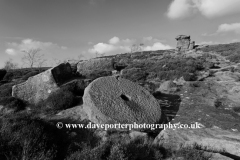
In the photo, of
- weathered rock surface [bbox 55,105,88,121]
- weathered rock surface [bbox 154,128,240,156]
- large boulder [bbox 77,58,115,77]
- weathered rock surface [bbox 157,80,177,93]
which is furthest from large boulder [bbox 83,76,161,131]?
large boulder [bbox 77,58,115,77]

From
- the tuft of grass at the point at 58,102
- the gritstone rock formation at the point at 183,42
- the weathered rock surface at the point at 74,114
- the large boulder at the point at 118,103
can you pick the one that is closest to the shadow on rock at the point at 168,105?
the large boulder at the point at 118,103

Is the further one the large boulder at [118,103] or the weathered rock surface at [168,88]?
the weathered rock surface at [168,88]

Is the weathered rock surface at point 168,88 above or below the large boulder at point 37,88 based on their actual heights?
below

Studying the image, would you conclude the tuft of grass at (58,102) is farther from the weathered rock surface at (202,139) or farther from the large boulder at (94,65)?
the large boulder at (94,65)

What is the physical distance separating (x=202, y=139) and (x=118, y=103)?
2.69 meters

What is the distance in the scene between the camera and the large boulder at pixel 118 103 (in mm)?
4312

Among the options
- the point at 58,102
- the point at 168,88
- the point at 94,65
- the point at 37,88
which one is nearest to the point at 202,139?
the point at 168,88

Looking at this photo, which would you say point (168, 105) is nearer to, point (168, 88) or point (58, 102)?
point (168, 88)

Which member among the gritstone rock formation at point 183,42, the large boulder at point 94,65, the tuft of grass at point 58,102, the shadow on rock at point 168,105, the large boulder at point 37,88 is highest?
the gritstone rock formation at point 183,42

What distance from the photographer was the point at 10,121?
146 inches

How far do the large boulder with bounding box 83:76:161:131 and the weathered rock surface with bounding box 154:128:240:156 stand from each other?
2.66ft

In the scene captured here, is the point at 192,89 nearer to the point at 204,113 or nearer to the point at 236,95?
the point at 236,95

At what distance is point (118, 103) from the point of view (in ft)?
15.9

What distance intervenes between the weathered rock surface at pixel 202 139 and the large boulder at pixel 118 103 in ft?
2.66
